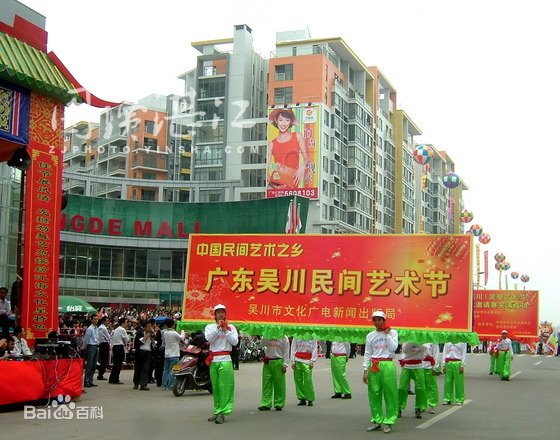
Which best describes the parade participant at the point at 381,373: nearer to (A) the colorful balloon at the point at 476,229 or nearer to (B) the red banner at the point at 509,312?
(B) the red banner at the point at 509,312

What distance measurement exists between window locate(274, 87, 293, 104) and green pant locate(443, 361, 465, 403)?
174ft

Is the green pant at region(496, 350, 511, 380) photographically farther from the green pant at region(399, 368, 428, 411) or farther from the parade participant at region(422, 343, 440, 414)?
the green pant at region(399, 368, 428, 411)

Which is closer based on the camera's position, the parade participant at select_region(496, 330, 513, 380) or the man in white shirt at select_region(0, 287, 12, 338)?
the man in white shirt at select_region(0, 287, 12, 338)

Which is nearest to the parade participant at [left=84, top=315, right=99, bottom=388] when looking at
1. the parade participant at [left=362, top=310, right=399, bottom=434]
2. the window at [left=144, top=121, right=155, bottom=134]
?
the parade participant at [left=362, top=310, right=399, bottom=434]

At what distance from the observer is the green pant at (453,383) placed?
1425 cm

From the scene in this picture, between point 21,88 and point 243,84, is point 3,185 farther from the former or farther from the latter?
point 243,84

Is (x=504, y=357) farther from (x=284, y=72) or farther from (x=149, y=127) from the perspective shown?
(x=149, y=127)

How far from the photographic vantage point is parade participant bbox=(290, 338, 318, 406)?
1381 centimetres

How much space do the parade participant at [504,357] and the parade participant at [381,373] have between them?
12929 millimetres

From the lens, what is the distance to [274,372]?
12.8m

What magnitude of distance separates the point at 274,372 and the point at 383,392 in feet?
8.33

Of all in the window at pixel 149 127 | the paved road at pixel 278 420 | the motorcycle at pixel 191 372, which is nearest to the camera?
the paved road at pixel 278 420

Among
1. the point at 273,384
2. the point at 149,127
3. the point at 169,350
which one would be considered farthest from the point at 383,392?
the point at 149,127

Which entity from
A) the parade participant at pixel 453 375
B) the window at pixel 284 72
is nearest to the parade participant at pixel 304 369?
the parade participant at pixel 453 375
